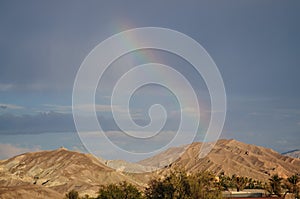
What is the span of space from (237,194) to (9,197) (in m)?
82.2

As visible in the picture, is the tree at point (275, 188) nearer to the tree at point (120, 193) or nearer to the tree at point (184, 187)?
the tree at point (120, 193)

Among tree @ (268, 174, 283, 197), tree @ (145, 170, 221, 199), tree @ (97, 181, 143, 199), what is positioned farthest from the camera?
tree @ (268, 174, 283, 197)

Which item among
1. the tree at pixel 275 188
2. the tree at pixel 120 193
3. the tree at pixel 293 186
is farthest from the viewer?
the tree at pixel 293 186

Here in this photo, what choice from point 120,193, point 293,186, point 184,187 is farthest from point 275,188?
point 184,187

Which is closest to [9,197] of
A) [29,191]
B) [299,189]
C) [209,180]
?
[29,191]

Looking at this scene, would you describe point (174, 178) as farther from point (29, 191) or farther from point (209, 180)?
point (29, 191)

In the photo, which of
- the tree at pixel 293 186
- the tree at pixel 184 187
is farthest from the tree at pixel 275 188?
the tree at pixel 184 187

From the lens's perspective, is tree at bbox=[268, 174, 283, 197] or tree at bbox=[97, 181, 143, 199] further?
tree at bbox=[268, 174, 283, 197]

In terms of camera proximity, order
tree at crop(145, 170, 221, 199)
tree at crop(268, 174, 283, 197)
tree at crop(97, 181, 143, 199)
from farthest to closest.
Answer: tree at crop(268, 174, 283, 197)
tree at crop(97, 181, 143, 199)
tree at crop(145, 170, 221, 199)

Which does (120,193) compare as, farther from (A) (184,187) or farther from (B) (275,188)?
(B) (275,188)

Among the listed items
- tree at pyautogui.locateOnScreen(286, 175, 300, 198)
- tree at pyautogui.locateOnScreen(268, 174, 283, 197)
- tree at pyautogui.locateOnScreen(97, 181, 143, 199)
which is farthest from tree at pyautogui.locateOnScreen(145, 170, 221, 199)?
tree at pyautogui.locateOnScreen(286, 175, 300, 198)

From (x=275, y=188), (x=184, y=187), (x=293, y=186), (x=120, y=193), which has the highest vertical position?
(x=293, y=186)

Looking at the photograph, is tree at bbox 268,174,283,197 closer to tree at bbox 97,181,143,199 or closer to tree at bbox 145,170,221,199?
tree at bbox 97,181,143,199

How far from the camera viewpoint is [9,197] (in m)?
151
